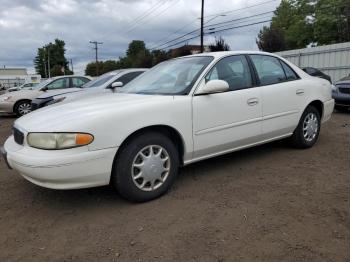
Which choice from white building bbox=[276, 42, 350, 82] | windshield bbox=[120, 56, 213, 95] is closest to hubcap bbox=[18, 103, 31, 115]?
windshield bbox=[120, 56, 213, 95]

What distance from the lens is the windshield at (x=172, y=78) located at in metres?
3.97

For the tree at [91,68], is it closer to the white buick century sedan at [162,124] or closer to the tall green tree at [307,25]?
the tall green tree at [307,25]

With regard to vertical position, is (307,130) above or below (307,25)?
below

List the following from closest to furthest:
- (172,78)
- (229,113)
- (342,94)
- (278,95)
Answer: (229,113)
(172,78)
(278,95)
(342,94)

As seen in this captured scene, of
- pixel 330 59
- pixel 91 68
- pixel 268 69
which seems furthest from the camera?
pixel 91 68

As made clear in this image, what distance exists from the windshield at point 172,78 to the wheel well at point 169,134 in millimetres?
442

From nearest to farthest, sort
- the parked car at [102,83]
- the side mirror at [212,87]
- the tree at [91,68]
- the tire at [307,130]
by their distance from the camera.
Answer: the side mirror at [212,87]
the tire at [307,130]
the parked car at [102,83]
the tree at [91,68]

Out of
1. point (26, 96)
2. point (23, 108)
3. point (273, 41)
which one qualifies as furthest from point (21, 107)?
point (273, 41)

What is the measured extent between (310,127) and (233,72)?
68.2 inches

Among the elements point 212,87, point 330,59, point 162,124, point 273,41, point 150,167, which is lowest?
point 150,167

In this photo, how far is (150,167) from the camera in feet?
11.4

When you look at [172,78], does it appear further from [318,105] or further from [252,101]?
[318,105]

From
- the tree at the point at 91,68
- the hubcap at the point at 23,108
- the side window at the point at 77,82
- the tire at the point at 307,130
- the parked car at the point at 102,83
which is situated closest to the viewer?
the tire at the point at 307,130

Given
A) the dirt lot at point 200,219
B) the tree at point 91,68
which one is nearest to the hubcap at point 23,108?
the dirt lot at point 200,219
